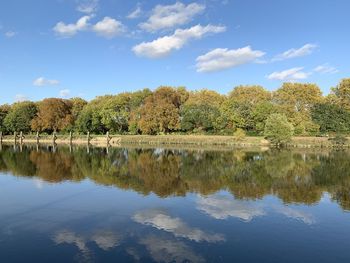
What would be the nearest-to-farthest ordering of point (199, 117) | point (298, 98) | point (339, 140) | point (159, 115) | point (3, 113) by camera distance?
point (339, 140) < point (159, 115) < point (199, 117) < point (298, 98) < point (3, 113)

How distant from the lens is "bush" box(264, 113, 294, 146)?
69.1m

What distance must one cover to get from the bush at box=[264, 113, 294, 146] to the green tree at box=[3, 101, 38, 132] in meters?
62.5

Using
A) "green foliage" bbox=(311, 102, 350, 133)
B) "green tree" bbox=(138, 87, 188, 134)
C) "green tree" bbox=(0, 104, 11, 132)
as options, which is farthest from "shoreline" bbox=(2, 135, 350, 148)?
"green tree" bbox=(0, 104, 11, 132)

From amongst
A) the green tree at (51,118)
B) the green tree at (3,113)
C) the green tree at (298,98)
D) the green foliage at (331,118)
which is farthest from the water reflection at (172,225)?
the green tree at (3,113)

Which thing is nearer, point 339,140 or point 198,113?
point 339,140

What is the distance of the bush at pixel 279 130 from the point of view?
69125 millimetres

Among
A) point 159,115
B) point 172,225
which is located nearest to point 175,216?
point 172,225

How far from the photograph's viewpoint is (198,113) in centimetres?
8719

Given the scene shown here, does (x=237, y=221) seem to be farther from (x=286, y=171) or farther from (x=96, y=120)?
(x=96, y=120)

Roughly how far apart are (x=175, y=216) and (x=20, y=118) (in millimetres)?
88959

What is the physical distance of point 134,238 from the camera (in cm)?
1508

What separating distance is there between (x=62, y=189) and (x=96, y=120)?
67442mm

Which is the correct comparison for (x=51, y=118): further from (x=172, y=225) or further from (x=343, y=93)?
(x=172, y=225)

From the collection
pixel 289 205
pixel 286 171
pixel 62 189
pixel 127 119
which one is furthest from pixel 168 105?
pixel 289 205
